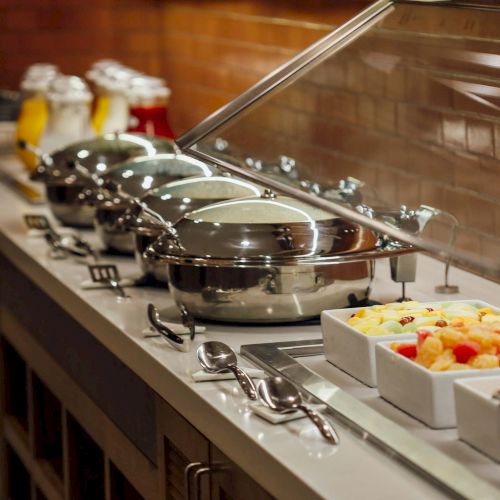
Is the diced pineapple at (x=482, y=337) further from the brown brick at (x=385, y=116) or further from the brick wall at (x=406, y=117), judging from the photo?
the brown brick at (x=385, y=116)

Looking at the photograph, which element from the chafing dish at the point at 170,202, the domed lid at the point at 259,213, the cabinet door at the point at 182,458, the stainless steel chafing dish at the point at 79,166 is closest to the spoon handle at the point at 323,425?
the cabinet door at the point at 182,458

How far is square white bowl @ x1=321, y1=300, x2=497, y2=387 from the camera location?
1384mm

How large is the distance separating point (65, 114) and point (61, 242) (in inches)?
48.9

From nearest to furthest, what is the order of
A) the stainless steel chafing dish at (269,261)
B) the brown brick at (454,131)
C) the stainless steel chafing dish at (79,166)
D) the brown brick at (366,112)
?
the brown brick at (454,131) < the stainless steel chafing dish at (269,261) < the brown brick at (366,112) < the stainless steel chafing dish at (79,166)

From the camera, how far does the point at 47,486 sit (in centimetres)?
237

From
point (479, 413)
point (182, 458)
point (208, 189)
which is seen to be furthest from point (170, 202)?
point (479, 413)

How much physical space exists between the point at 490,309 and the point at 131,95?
1.83m

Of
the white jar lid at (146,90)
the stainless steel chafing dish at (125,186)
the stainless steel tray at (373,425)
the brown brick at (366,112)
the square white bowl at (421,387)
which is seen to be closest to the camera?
the stainless steel tray at (373,425)

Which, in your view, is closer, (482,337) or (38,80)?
(482,337)

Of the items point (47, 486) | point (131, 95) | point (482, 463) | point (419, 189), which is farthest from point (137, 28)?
point (482, 463)

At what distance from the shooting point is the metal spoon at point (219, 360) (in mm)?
1423

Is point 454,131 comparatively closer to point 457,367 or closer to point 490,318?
point 490,318

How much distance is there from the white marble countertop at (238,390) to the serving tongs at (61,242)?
0.08ft

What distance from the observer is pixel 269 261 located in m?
1.68
